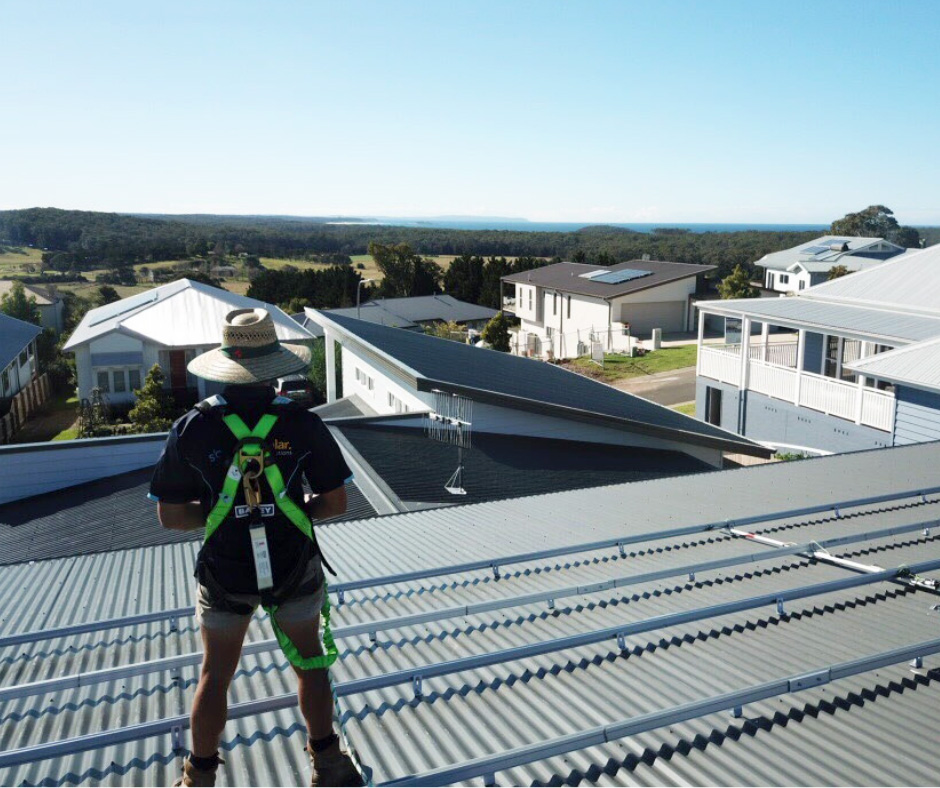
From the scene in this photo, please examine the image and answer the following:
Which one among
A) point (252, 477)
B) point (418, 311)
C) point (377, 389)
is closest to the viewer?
point (252, 477)

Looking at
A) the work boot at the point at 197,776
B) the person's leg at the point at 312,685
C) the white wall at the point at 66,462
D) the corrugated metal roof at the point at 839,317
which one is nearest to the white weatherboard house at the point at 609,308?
the corrugated metal roof at the point at 839,317

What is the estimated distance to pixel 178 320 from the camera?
3719cm

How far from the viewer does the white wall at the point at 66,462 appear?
12656 millimetres

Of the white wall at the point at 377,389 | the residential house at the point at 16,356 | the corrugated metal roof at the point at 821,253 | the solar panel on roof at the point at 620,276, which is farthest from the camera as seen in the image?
the corrugated metal roof at the point at 821,253

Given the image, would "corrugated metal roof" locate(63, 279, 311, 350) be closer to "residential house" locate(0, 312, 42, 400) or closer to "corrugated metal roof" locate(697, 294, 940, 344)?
"residential house" locate(0, 312, 42, 400)

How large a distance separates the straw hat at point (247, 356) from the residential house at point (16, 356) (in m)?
31.3

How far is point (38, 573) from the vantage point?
23.8ft

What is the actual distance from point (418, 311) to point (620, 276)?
12.9 m

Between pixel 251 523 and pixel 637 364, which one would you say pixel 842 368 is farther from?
pixel 251 523

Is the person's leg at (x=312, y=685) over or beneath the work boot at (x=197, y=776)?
over

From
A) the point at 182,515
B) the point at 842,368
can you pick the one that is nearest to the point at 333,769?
the point at 182,515

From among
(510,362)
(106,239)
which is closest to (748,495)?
(510,362)

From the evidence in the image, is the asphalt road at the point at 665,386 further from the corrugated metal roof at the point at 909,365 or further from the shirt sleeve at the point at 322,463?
the shirt sleeve at the point at 322,463

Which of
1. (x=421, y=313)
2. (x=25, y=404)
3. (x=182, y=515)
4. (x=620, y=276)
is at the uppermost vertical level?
(x=182, y=515)
